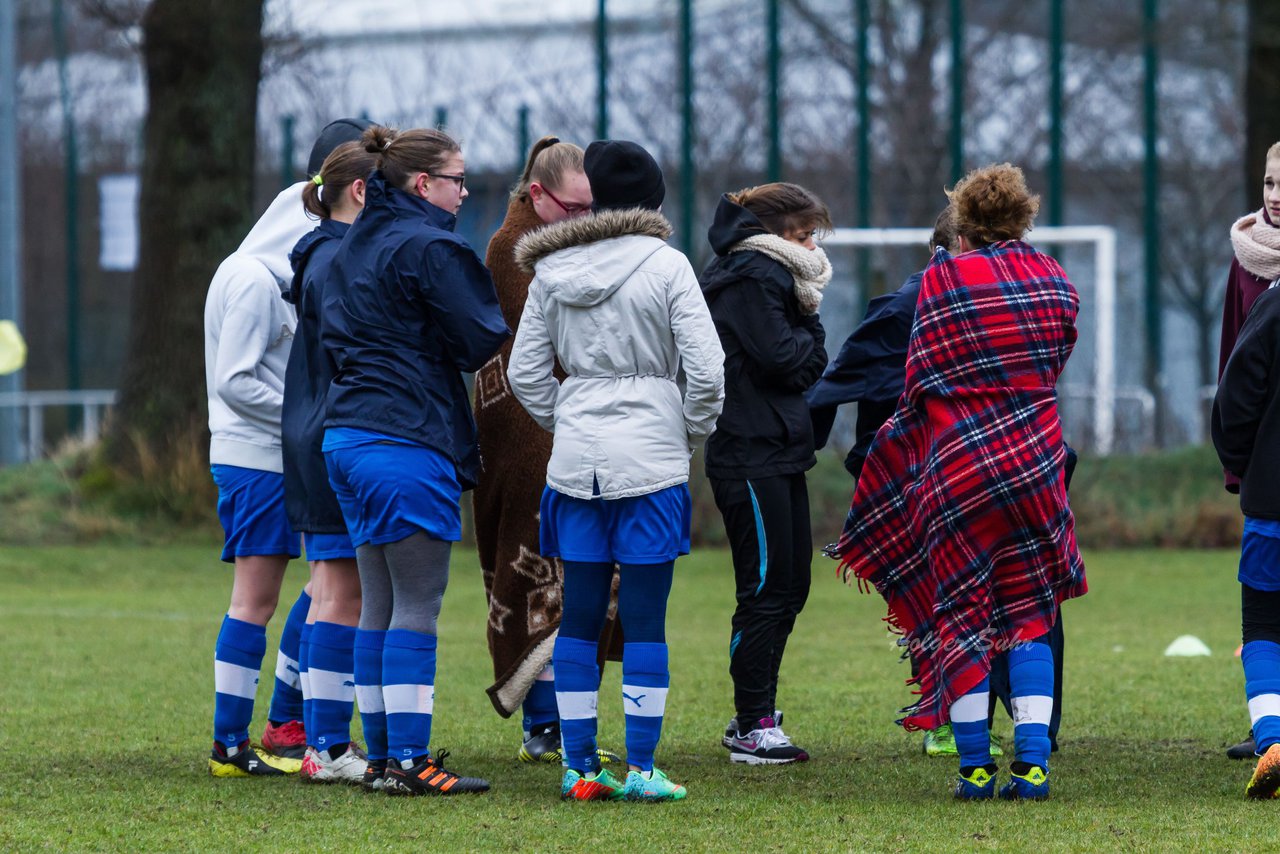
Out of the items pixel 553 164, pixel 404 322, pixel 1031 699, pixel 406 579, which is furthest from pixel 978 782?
pixel 553 164

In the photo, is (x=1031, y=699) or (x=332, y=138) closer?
(x=1031, y=699)

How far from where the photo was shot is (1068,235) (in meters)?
Result: 18.1

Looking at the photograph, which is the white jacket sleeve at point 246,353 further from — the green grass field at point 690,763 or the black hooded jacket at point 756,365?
the black hooded jacket at point 756,365

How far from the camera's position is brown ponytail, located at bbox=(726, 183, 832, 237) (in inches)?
232

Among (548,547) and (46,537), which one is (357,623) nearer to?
(548,547)

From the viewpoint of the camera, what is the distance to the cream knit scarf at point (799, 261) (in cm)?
580

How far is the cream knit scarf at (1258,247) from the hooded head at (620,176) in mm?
1827

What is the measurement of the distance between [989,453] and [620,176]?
4.19 feet

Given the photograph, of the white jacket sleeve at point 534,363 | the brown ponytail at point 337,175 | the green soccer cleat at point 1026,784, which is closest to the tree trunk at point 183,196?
the brown ponytail at point 337,175

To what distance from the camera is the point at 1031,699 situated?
16.7ft

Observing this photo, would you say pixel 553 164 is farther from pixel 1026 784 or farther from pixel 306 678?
pixel 1026 784

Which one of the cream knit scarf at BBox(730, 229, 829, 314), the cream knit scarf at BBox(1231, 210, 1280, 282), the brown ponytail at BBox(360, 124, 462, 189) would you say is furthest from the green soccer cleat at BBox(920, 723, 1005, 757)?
the brown ponytail at BBox(360, 124, 462, 189)

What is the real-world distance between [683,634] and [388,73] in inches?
516

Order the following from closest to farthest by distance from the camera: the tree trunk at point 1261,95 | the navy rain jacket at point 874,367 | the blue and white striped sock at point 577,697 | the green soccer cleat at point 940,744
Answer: the blue and white striped sock at point 577,697
the navy rain jacket at point 874,367
the green soccer cleat at point 940,744
the tree trunk at point 1261,95
